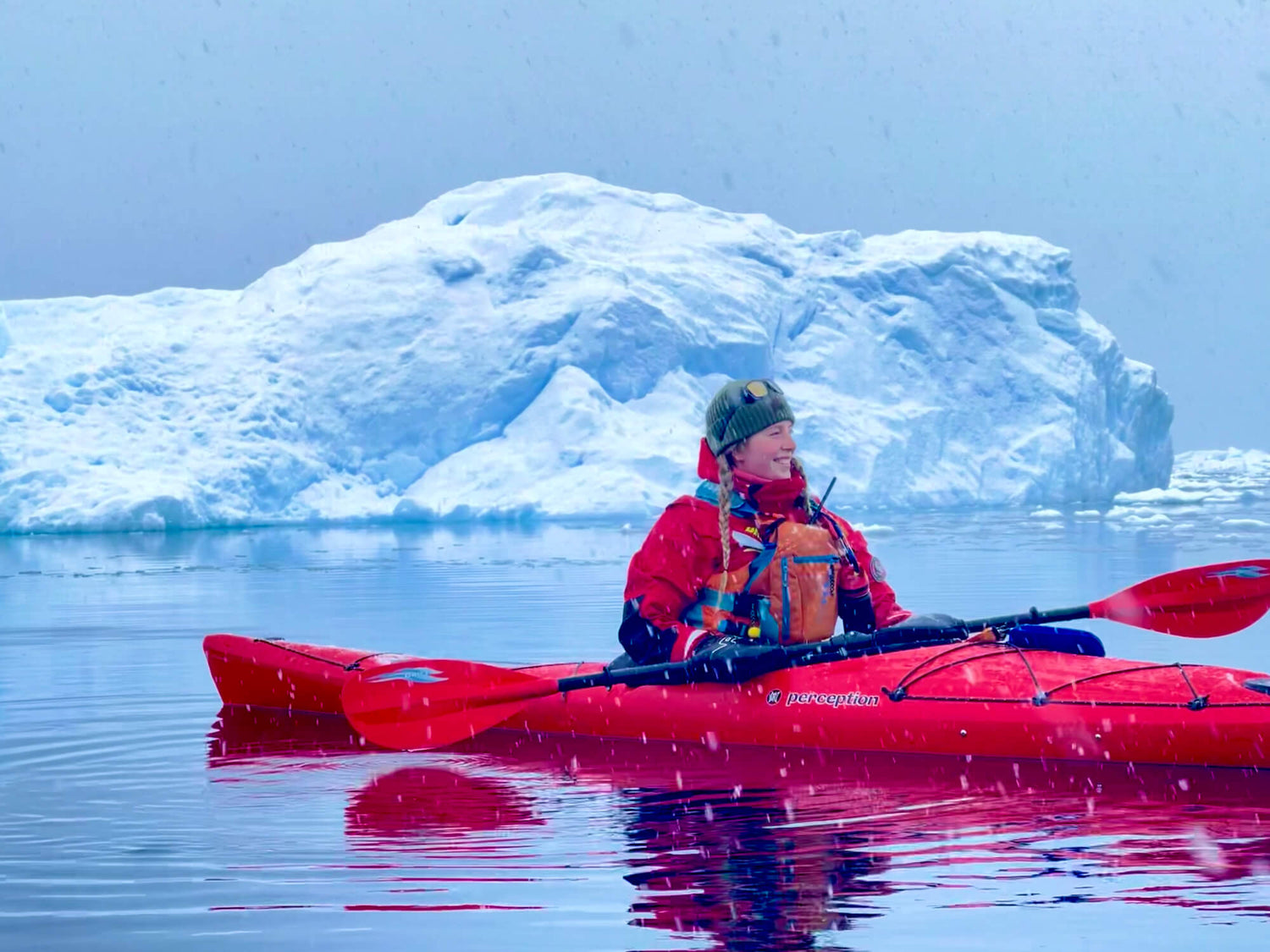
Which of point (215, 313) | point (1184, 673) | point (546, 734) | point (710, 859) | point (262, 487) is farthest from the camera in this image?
point (215, 313)

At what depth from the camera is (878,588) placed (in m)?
4.92

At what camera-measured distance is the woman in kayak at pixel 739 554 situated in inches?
180

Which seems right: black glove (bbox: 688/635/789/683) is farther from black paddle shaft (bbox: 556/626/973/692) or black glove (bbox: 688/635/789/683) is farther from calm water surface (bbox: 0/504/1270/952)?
calm water surface (bbox: 0/504/1270/952)

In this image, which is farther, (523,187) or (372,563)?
(523,187)

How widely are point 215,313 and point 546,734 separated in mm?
30924

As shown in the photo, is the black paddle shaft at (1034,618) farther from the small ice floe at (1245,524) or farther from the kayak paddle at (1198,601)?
the small ice floe at (1245,524)

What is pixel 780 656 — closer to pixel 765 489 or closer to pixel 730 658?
pixel 730 658

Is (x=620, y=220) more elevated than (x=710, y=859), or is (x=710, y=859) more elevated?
(x=620, y=220)

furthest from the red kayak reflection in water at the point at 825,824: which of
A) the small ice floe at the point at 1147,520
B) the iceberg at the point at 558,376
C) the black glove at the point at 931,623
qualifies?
the iceberg at the point at 558,376

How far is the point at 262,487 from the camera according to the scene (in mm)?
29172

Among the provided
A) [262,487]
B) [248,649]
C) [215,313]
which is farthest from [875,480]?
[248,649]

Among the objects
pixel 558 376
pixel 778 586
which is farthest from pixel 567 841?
pixel 558 376

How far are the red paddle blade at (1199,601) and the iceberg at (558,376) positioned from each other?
2380 cm

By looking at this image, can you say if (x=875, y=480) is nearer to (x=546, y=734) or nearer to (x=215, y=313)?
(x=215, y=313)
